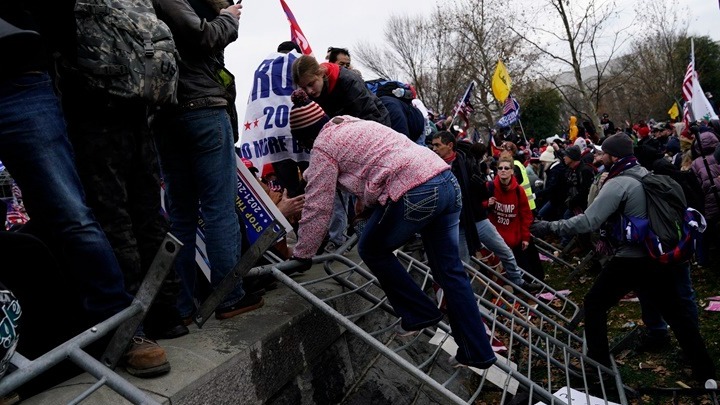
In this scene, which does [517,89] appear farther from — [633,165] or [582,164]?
[633,165]

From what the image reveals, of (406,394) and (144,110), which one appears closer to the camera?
(144,110)

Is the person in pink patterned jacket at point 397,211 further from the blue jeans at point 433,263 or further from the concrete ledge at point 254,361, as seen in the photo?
the concrete ledge at point 254,361

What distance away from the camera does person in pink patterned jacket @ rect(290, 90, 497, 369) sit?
129 inches

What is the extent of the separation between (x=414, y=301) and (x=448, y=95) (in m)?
41.5

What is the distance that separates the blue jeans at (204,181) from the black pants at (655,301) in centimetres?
305

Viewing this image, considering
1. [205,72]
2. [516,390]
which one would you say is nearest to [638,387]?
[516,390]

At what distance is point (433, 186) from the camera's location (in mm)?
3283

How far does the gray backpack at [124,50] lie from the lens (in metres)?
2.60

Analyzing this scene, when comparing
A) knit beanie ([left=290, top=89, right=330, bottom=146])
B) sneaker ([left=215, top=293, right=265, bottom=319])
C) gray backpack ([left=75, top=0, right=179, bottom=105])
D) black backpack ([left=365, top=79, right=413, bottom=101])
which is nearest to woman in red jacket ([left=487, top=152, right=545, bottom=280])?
black backpack ([left=365, top=79, right=413, bottom=101])

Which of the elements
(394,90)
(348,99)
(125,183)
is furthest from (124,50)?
(394,90)

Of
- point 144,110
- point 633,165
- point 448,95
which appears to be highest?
point 144,110

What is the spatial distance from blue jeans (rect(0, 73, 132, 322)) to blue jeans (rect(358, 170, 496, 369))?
136 centimetres

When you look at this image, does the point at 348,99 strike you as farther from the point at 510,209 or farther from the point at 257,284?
the point at 510,209

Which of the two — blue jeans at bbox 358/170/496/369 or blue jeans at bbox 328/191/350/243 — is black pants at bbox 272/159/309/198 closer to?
blue jeans at bbox 328/191/350/243
